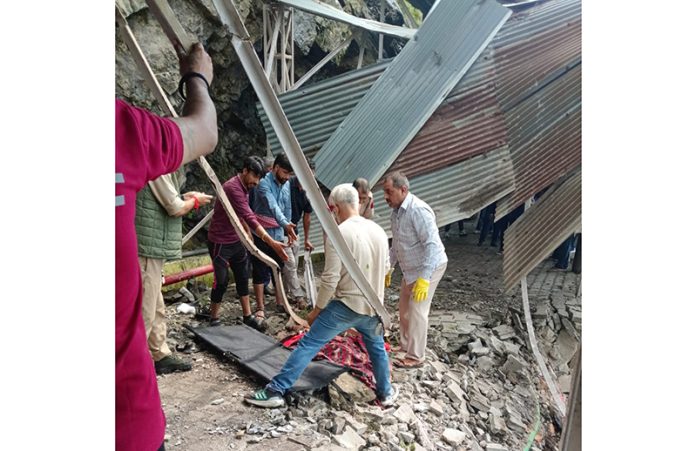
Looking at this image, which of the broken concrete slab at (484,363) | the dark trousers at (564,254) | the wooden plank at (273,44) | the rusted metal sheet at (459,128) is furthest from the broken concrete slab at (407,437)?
the dark trousers at (564,254)

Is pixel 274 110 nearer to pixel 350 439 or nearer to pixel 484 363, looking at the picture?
pixel 350 439

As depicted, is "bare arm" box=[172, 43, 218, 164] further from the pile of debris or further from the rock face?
the rock face

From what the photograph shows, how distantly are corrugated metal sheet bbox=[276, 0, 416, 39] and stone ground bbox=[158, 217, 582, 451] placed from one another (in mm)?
1598

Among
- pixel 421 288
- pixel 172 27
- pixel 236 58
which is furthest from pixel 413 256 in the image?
pixel 236 58

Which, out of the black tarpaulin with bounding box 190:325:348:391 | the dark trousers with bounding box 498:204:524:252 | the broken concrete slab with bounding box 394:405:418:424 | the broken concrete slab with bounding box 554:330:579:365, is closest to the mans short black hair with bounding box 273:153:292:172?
the black tarpaulin with bounding box 190:325:348:391

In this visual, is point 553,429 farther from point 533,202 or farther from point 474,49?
point 474,49

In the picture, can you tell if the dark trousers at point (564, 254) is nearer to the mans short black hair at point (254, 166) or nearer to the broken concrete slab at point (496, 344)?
the broken concrete slab at point (496, 344)

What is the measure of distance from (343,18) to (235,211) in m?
1.47

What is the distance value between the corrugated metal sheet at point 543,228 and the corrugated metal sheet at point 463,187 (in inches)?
8.5

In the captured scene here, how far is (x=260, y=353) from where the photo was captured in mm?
2197

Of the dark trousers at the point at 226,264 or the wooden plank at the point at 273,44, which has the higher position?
→ the wooden plank at the point at 273,44

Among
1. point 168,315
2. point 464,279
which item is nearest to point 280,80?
point 168,315

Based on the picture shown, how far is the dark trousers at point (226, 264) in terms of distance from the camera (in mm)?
2426

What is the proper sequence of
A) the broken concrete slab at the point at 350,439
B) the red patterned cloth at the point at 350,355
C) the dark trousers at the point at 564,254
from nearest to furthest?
the broken concrete slab at the point at 350,439 → the red patterned cloth at the point at 350,355 → the dark trousers at the point at 564,254
